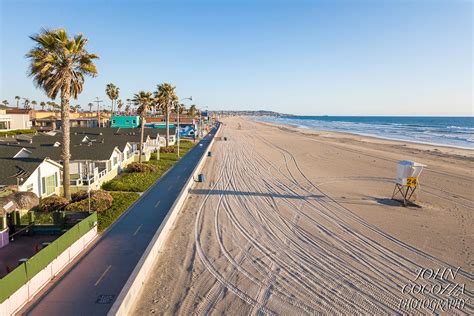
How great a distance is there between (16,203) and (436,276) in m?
21.6

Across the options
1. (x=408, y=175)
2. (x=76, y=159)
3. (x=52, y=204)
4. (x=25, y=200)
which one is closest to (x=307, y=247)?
(x=408, y=175)

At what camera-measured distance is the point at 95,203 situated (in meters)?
20.7

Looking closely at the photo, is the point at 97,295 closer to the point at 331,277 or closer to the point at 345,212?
the point at 331,277

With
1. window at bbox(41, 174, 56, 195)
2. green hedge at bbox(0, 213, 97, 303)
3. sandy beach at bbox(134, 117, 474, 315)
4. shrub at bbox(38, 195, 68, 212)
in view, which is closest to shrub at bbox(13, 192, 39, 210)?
shrub at bbox(38, 195, 68, 212)

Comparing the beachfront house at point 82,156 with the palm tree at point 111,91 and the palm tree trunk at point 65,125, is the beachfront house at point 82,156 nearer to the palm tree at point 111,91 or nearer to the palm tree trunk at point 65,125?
the palm tree trunk at point 65,125

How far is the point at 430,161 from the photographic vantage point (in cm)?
4412

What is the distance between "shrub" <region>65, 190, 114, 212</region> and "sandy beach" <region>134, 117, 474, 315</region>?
16.4 feet

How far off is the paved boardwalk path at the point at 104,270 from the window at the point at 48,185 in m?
6.87

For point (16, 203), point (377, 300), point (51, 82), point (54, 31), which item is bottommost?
point (377, 300)

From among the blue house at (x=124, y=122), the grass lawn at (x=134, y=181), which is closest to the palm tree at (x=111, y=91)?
the blue house at (x=124, y=122)

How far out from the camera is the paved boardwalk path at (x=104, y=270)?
34.6 ft

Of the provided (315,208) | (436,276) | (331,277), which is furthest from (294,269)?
(315,208)

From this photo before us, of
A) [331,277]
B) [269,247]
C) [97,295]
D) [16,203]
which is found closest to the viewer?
[97,295]

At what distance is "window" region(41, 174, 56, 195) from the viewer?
2271 centimetres
